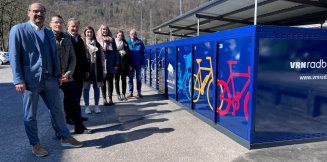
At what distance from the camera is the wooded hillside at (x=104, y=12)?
110 feet

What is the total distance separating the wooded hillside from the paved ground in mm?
10848

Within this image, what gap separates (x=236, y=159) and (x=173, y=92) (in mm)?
3430

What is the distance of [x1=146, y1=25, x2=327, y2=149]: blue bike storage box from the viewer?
9.88ft

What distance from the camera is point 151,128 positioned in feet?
13.7

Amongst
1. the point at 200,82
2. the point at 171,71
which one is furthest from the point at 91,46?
the point at 200,82

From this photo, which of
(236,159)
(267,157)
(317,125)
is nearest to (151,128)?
(236,159)

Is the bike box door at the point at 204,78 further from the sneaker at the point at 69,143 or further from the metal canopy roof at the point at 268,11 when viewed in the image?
the sneaker at the point at 69,143

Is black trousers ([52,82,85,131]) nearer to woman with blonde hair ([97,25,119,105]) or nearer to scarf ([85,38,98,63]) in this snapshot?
scarf ([85,38,98,63])

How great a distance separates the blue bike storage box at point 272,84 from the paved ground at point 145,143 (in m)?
0.23

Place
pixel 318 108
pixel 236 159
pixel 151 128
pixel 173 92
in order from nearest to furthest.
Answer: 1. pixel 236 159
2. pixel 318 108
3. pixel 151 128
4. pixel 173 92

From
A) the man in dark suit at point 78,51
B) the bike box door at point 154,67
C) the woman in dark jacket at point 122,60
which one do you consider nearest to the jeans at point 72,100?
the man in dark suit at point 78,51

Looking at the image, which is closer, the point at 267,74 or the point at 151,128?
the point at 267,74

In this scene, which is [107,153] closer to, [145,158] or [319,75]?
[145,158]

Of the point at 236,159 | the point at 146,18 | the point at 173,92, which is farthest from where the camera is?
the point at 146,18
